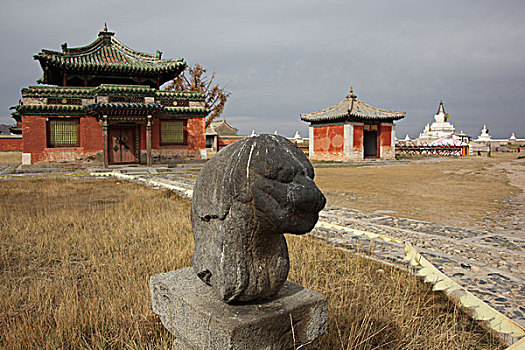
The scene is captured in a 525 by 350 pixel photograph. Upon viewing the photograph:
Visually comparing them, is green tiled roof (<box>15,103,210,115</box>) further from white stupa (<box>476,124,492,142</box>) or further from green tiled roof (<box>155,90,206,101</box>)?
white stupa (<box>476,124,492,142</box>)

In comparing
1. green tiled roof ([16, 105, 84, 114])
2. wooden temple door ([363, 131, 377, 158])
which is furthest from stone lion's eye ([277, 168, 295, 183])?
wooden temple door ([363, 131, 377, 158])

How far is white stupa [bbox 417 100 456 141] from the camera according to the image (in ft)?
157

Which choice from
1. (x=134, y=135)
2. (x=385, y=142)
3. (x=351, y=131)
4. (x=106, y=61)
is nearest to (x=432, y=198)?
(x=134, y=135)

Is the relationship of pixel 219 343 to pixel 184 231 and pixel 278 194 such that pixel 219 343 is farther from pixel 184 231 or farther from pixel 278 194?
pixel 184 231

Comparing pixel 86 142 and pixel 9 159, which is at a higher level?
pixel 86 142

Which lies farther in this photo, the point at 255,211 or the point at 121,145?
the point at 121,145

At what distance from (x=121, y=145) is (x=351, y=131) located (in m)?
16.0

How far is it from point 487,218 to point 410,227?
2.01 m

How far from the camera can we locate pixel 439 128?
48500 mm

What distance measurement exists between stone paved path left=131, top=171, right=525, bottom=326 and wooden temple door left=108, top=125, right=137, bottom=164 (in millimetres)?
16912

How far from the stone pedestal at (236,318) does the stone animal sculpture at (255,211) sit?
0.10 metres

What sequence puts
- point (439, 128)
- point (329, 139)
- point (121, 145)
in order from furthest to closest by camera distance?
point (439, 128)
point (329, 139)
point (121, 145)

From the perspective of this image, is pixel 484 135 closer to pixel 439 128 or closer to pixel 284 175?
pixel 439 128

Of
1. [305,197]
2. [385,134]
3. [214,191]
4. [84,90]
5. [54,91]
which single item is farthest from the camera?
[385,134]
